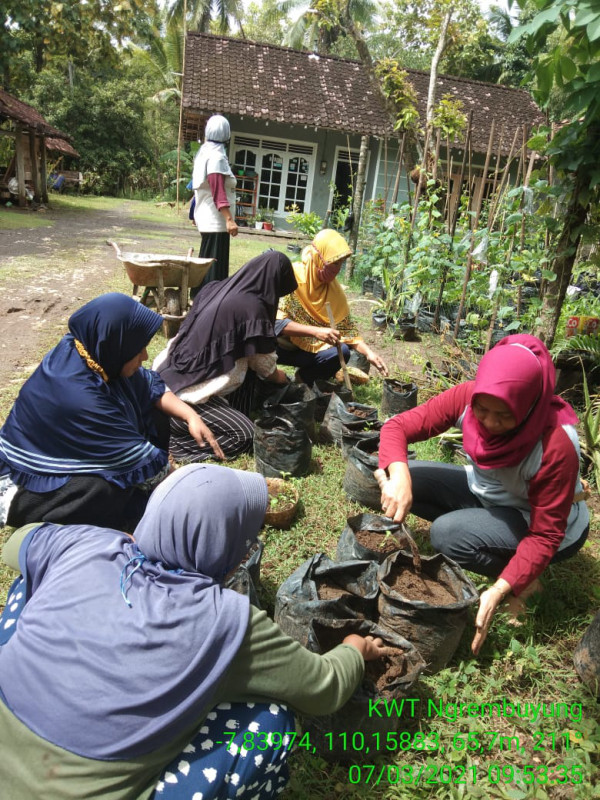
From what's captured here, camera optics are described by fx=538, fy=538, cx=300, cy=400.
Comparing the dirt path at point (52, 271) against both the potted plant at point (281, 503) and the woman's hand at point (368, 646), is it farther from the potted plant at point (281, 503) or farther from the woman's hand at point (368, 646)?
the woman's hand at point (368, 646)

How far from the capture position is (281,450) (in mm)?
3037

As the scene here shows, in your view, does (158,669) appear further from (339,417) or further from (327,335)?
(327,335)

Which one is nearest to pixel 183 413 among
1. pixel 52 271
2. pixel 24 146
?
pixel 52 271

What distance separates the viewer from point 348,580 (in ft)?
7.16

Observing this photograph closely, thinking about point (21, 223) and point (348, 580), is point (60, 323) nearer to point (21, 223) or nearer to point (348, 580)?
point (348, 580)

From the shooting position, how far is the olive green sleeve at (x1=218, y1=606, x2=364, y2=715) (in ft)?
4.12

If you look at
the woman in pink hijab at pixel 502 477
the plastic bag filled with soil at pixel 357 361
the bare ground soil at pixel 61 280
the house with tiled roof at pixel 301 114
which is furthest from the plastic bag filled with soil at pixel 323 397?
the house with tiled roof at pixel 301 114

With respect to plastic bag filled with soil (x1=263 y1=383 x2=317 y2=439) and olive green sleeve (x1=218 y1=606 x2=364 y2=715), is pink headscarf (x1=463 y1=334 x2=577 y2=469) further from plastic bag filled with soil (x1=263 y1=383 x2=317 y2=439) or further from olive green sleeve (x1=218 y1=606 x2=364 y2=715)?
plastic bag filled with soil (x1=263 y1=383 x2=317 y2=439)

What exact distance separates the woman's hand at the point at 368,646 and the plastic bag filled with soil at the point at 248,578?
0.40m

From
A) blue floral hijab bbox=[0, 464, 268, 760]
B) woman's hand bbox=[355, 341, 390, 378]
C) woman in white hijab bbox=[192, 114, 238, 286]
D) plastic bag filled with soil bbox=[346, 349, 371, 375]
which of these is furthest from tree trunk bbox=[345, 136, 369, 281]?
blue floral hijab bbox=[0, 464, 268, 760]

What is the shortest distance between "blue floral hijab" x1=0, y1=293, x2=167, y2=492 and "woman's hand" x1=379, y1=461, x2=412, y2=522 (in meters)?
1.06

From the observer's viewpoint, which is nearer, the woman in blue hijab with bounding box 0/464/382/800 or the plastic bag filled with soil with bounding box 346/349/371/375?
the woman in blue hijab with bounding box 0/464/382/800

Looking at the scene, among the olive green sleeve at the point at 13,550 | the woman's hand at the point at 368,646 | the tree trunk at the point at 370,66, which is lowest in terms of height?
the woman's hand at the point at 368,646

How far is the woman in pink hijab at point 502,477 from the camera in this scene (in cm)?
190
